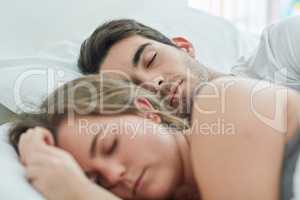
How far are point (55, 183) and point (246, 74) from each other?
0.81 meters

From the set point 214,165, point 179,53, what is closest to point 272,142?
point 214,165

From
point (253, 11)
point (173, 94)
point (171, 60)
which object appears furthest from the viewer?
point (253, 11)

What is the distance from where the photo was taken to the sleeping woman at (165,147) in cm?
78

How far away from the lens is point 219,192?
788 mm

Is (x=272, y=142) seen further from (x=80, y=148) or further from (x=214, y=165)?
(x=80, y=148)

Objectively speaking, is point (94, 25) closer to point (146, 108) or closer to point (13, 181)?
point (146, 108)

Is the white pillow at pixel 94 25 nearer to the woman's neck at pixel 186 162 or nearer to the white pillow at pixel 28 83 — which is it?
the white pillow at pixel 28 83

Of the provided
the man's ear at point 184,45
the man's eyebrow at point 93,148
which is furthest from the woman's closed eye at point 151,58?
the man's eyebrow at point 93,148

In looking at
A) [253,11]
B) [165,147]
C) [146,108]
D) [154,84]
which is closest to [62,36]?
[154,84]

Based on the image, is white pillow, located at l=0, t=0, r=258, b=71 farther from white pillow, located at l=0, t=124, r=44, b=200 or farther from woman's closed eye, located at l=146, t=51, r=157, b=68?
white pillow, located at l=0, t=124, r=44, b=200

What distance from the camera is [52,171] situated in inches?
30.5

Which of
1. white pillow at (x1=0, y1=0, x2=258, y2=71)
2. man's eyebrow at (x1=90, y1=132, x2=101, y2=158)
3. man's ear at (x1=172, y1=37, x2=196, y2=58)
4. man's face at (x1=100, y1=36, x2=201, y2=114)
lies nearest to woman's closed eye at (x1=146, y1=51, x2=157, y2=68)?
man's face at (x1=100, y1=36, x2=201, y2=114)

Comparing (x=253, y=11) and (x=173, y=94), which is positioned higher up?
(x=173, y=94)

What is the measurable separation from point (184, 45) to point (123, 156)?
67 centimetres
